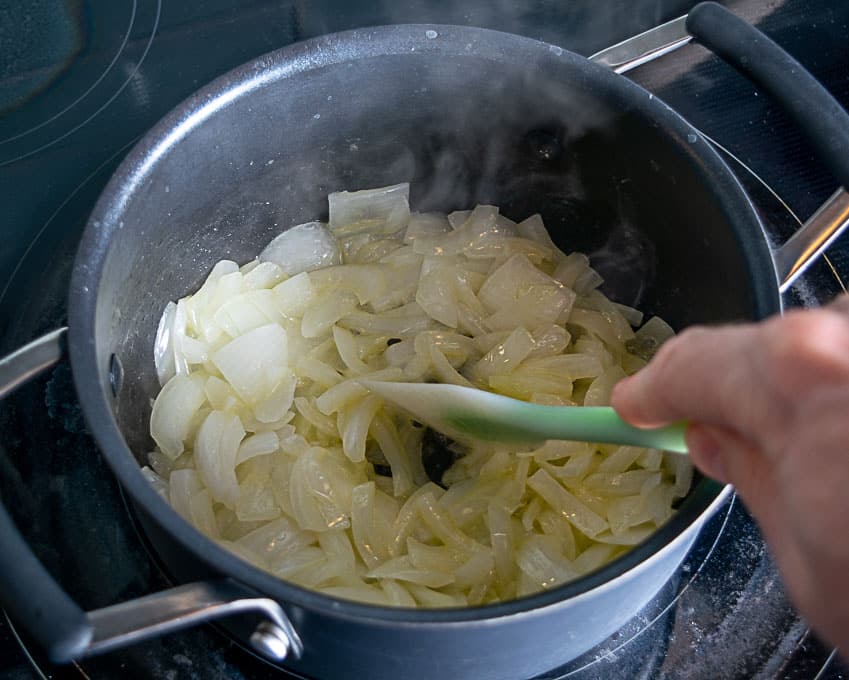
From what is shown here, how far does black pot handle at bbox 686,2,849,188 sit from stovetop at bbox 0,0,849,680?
0.33 m

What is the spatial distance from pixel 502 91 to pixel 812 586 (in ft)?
2.93

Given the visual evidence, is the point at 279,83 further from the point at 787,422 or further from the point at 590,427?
the point at 787,422

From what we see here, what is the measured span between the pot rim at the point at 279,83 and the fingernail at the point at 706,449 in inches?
6.5

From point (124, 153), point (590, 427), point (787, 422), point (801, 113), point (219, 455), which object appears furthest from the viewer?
point (124, 153)

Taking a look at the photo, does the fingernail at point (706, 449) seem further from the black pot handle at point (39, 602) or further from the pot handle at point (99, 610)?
the black pot handle at point (39, 602)

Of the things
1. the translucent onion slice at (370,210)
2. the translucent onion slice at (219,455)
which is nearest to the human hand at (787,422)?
the translucent onion slice at (219,455)

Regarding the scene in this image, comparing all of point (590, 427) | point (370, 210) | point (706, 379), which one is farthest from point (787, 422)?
point (370, 210)

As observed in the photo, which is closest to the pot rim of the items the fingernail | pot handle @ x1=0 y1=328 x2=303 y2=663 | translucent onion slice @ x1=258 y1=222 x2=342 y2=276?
pot handle @ x1=0 y1=328 x2=303 y2=663

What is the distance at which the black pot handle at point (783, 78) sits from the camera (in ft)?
3.30

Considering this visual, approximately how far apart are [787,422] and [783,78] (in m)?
0.66

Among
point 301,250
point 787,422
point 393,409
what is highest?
point 787,422

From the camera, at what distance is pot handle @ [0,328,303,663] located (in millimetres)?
717

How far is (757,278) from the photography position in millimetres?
966

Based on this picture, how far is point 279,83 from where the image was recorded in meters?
1.16
